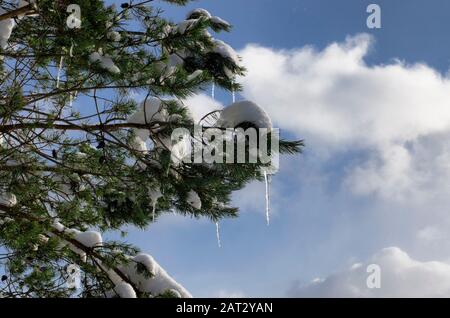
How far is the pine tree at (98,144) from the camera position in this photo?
16.3 ft

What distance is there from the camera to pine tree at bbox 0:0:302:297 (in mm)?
4977

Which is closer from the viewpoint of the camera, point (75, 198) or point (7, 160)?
point (7, 160)

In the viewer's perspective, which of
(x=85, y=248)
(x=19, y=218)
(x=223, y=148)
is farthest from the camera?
(x=85, y=248)

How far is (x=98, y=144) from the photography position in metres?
5.43
